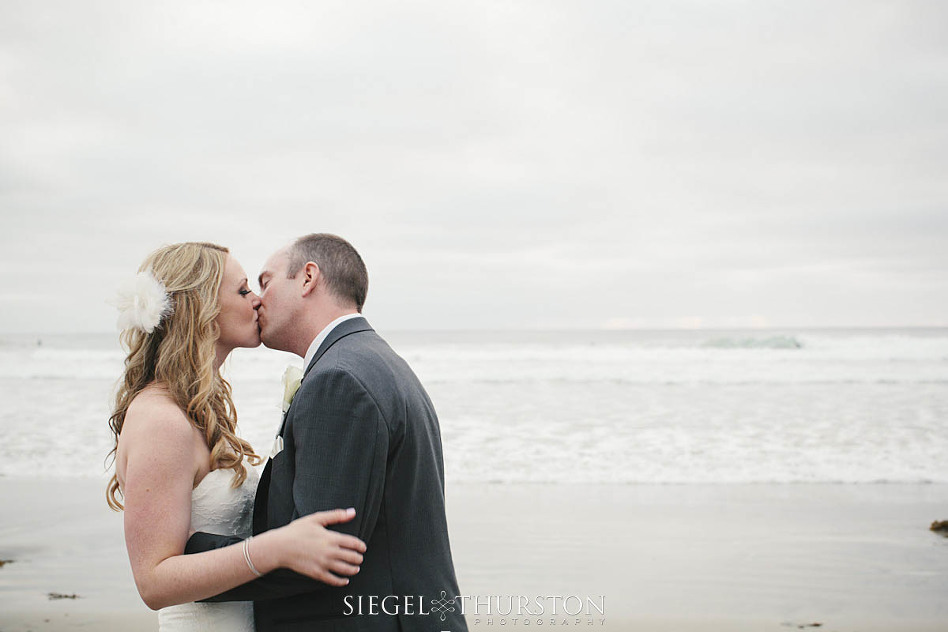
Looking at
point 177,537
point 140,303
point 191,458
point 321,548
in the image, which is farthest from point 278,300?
point 321,548

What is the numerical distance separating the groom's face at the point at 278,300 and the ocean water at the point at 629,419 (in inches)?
25.7

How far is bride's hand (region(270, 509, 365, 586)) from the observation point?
1.81 meters

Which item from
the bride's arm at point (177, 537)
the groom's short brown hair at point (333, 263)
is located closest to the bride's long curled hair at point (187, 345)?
the bride's arm at point (177, 537)

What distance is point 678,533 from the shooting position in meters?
6.74

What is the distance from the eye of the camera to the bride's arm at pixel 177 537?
72.3 inches

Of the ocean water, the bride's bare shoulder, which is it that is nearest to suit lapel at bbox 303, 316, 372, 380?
the bride's bare shoulder

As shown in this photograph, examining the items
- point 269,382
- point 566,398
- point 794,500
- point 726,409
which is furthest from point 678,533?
point 269,382

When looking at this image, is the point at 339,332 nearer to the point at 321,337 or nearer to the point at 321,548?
the point at 321,337

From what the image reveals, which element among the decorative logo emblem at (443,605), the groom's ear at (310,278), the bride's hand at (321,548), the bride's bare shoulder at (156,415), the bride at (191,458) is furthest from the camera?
the groom's ear at (310,278)

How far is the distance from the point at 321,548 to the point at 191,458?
2.15 ft

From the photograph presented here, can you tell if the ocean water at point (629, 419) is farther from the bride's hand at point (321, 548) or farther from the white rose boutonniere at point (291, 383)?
the bride's hand at point (321, 548)

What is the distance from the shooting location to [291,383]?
91.8 inches

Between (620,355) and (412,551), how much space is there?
28.3 metres

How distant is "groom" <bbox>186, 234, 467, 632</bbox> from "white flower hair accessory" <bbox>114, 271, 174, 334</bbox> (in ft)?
1.73
